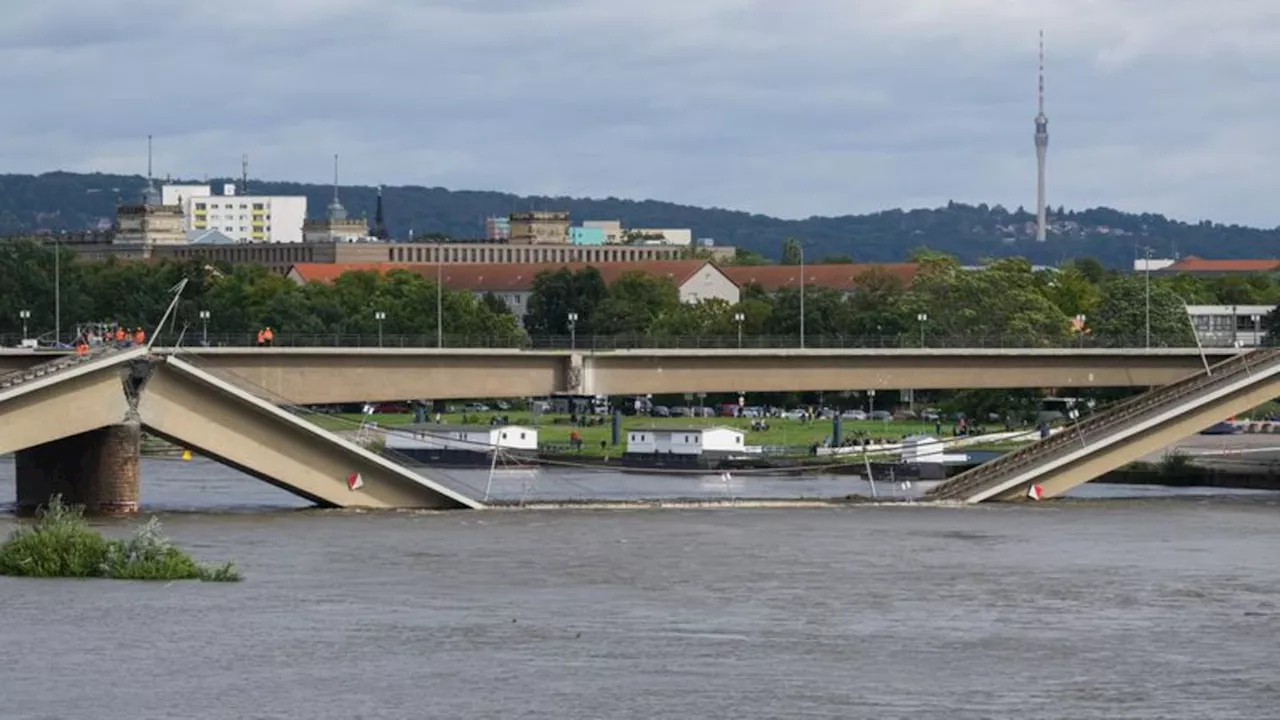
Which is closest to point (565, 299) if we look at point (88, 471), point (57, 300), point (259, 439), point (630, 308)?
point (630, 308)

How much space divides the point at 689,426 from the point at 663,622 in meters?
83.6

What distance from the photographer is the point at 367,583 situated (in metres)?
67.2

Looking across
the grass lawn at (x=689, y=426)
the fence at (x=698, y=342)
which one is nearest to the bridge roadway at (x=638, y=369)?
the fence at (x=698, y=342)

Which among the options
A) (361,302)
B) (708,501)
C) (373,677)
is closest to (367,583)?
(373,677)

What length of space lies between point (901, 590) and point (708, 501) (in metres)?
27.9

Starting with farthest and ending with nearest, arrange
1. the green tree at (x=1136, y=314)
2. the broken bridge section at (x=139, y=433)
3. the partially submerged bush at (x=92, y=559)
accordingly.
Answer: the green tree at (x=1136, y=314) < the broken bridge section at (x=139, y=433) < the partially submerged bush at (x=92, y=559)

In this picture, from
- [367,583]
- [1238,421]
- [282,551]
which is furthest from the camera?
[1238,421]

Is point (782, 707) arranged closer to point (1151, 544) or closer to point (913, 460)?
point (1151, 544)

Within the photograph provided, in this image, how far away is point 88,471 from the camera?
84000 millimetres

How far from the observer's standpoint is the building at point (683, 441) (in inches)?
5054

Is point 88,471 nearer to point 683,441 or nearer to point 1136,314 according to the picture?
point 683,441

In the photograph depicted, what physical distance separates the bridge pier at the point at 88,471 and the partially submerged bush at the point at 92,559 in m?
14.6

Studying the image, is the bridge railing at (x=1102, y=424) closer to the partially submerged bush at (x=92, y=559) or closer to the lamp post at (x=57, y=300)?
the partially submerged bush at (x=92, y=559)

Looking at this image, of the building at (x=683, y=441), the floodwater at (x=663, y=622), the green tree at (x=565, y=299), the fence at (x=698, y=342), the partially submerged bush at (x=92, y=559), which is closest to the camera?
the floodwater at (x=663, y=622)
